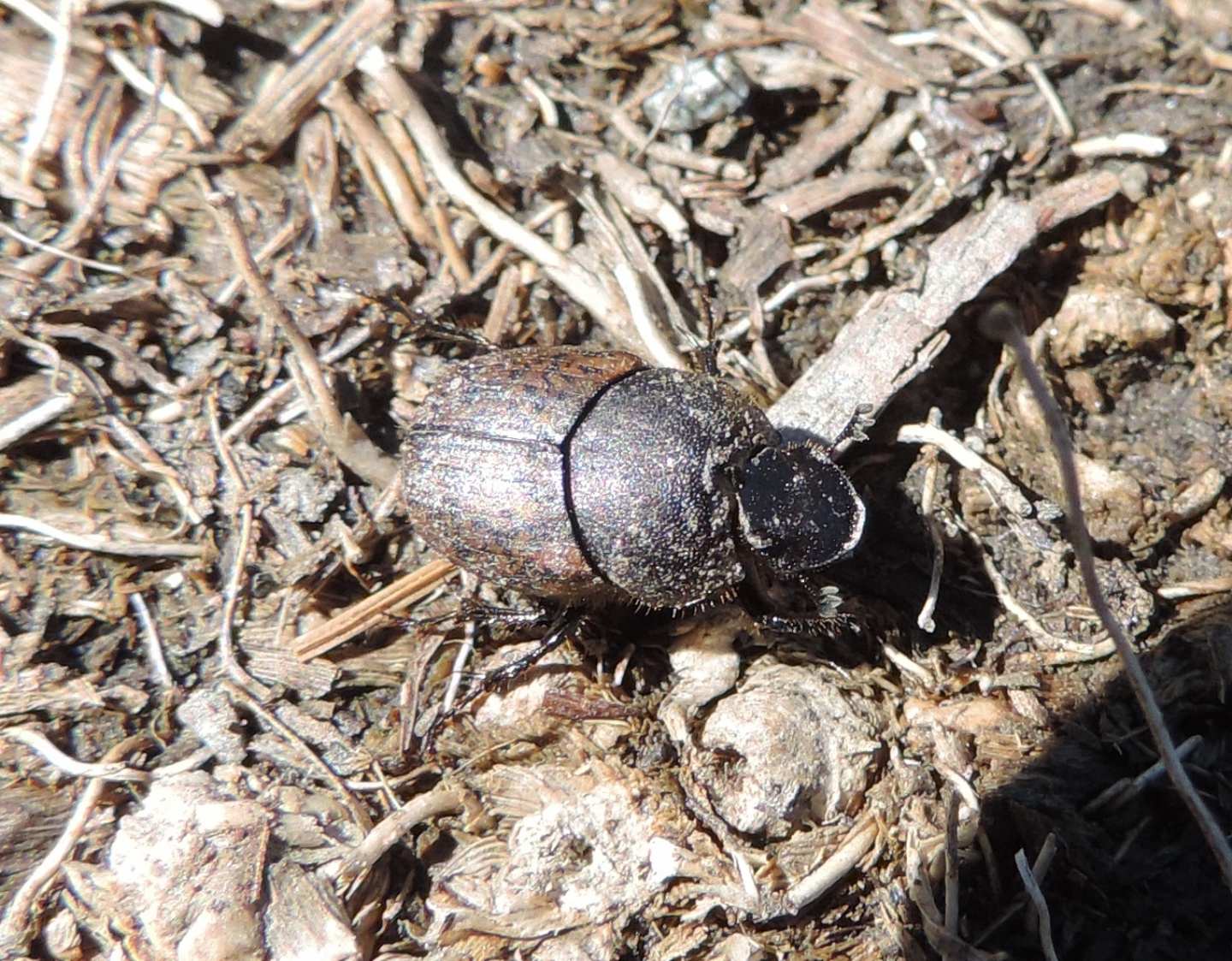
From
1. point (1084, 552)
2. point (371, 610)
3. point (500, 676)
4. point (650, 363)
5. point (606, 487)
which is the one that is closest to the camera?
point (1084, 552)

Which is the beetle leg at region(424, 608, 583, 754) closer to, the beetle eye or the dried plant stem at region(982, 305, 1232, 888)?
the beetle eye

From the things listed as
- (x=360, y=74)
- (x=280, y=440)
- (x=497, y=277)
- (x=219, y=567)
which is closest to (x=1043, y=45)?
(x=497, y=277)

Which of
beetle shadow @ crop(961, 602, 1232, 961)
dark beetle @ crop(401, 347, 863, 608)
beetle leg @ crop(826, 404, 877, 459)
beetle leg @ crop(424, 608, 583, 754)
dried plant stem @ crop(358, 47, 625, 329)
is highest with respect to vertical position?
dried plant stem @ crop(358, 47, 625, 329)

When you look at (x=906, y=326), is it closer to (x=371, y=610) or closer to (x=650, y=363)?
(x=650, y=363)

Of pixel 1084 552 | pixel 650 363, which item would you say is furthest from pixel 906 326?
pixel 1084 552

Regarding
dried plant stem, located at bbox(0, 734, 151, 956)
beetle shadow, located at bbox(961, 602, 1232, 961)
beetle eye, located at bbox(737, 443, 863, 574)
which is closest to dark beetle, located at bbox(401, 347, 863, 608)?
beetle eye, located at bbox(737, 443, 863, 574)

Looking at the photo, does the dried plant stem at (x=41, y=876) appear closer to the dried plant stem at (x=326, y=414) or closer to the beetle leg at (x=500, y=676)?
the beetle leg at (x=500, y=676)
